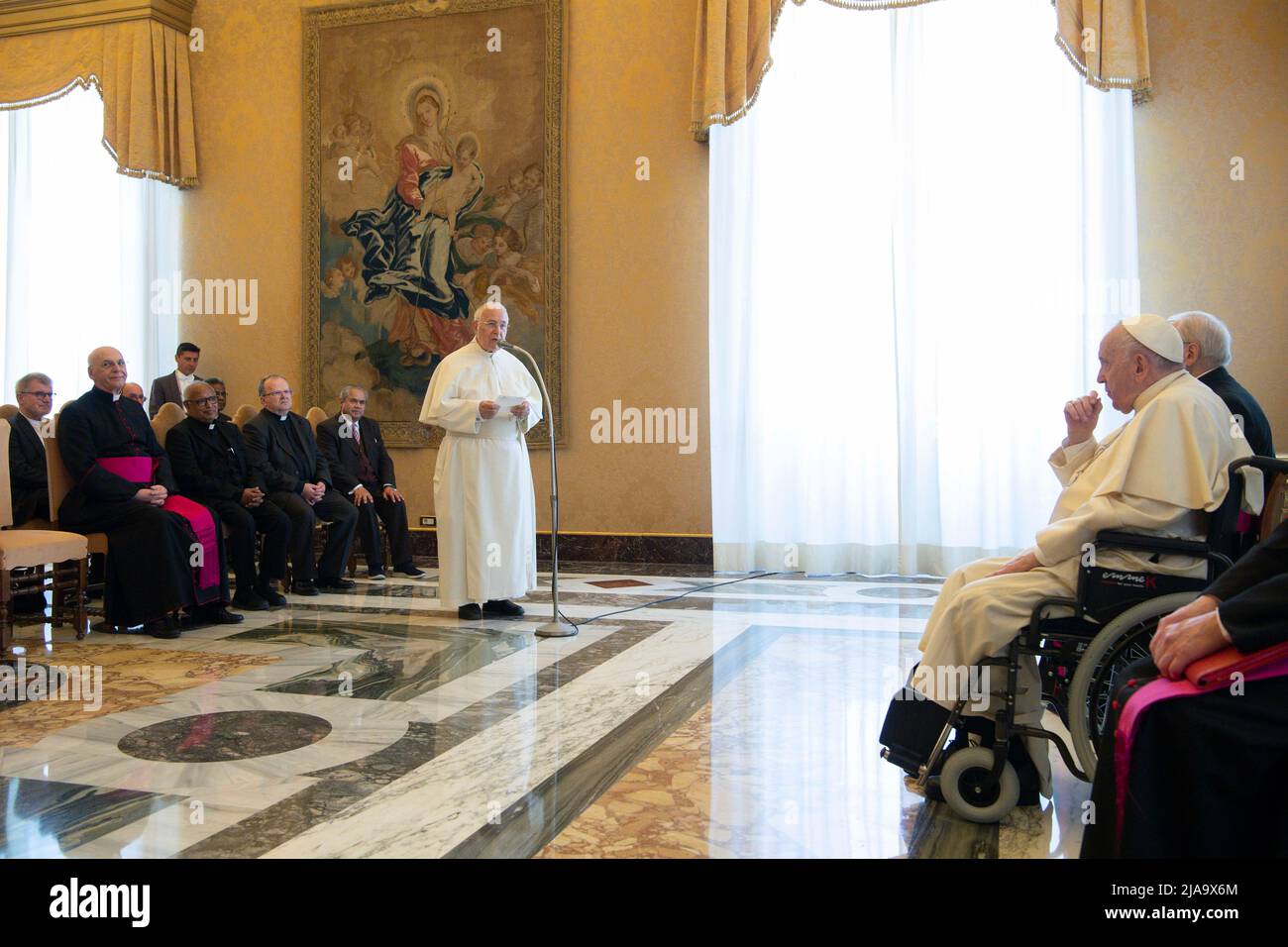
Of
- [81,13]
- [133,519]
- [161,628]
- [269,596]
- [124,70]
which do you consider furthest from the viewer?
[81,13]

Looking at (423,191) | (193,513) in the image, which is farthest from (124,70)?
(193,513)

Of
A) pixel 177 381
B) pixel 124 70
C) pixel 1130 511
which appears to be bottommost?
pixel 1130 511

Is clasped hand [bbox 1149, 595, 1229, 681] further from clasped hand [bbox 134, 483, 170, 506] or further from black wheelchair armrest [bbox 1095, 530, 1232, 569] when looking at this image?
clasped hand [bbox 134, 483, 170, 506]

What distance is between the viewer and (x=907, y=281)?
7883 millimetres

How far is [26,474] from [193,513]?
1.20 meters

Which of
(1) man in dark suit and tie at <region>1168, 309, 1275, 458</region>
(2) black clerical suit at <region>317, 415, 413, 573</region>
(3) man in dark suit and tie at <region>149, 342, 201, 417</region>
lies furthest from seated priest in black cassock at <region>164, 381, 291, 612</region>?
(1) man in dark suit and tie at <region>1168, 309, 1275, 458</region>

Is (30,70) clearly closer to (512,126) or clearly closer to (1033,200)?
(512,126)

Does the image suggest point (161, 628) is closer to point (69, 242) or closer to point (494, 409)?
point (494, 409)

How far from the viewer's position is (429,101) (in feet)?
30.1

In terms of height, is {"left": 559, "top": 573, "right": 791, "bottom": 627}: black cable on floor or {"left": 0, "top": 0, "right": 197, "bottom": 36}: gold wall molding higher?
{"left": 0, "top": 0, "right": 197, "bottom": 36}: gold wall molding

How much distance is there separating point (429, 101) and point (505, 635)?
5.53 metres

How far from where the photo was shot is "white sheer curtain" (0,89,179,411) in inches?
394

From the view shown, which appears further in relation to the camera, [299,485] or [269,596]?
[299,485]

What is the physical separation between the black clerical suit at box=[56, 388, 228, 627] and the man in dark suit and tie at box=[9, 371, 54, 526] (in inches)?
23.8
